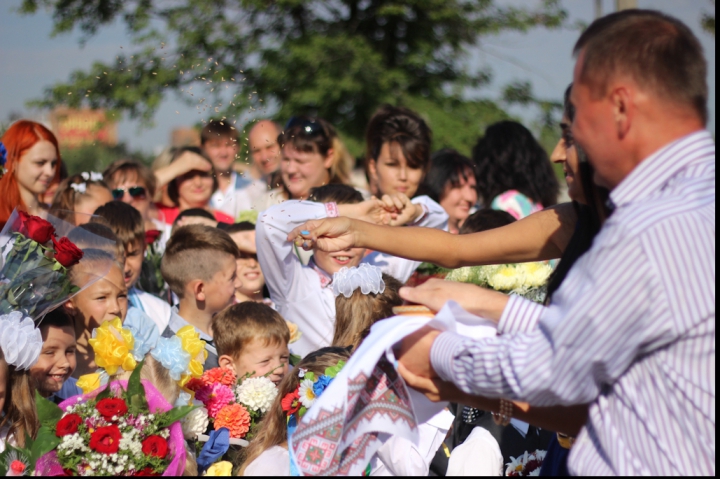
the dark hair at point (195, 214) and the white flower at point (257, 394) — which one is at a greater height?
the dark hair at point (195, 214)

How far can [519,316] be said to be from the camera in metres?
1.91

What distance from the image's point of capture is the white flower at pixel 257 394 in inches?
135

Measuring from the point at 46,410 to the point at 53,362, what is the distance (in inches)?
36.3

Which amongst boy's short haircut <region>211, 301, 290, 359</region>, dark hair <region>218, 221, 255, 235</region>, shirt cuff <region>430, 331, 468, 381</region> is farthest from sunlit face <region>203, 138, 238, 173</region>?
shirt cuff <region>430, 331, 468, 381</region>

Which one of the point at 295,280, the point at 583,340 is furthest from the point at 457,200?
the point at 583,340

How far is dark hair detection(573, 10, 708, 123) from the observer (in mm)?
1708

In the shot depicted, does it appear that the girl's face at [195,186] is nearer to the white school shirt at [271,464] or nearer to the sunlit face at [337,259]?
the sunlit face at [337,259]

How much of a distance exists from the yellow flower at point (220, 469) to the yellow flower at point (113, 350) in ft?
1.66

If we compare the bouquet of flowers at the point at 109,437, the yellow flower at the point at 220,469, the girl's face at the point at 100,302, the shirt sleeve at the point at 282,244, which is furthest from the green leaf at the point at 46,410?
the shirt sleeve at the point at 282,244

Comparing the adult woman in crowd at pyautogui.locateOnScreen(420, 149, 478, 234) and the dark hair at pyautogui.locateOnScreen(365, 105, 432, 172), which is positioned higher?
the dark hair at pyautogui.locateOnScreen(365, 105, 432, 172)

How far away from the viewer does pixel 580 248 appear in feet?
7.92

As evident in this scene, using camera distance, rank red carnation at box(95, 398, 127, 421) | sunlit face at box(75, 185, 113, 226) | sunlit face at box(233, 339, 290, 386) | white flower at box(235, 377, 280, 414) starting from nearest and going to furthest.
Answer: red carnation at box(95, 398, 127, 421)
white flower at box(235, 377, 280, 414)
sunlit face at box(233, 339, 290, 386)
sunlit face at box(75, 185, 113, 226)

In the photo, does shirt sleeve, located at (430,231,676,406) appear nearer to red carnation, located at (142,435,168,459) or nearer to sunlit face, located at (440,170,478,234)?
red carnation, located at (142,435,168,459)

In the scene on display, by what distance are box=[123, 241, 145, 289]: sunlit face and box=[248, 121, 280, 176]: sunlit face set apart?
38.9 inches
